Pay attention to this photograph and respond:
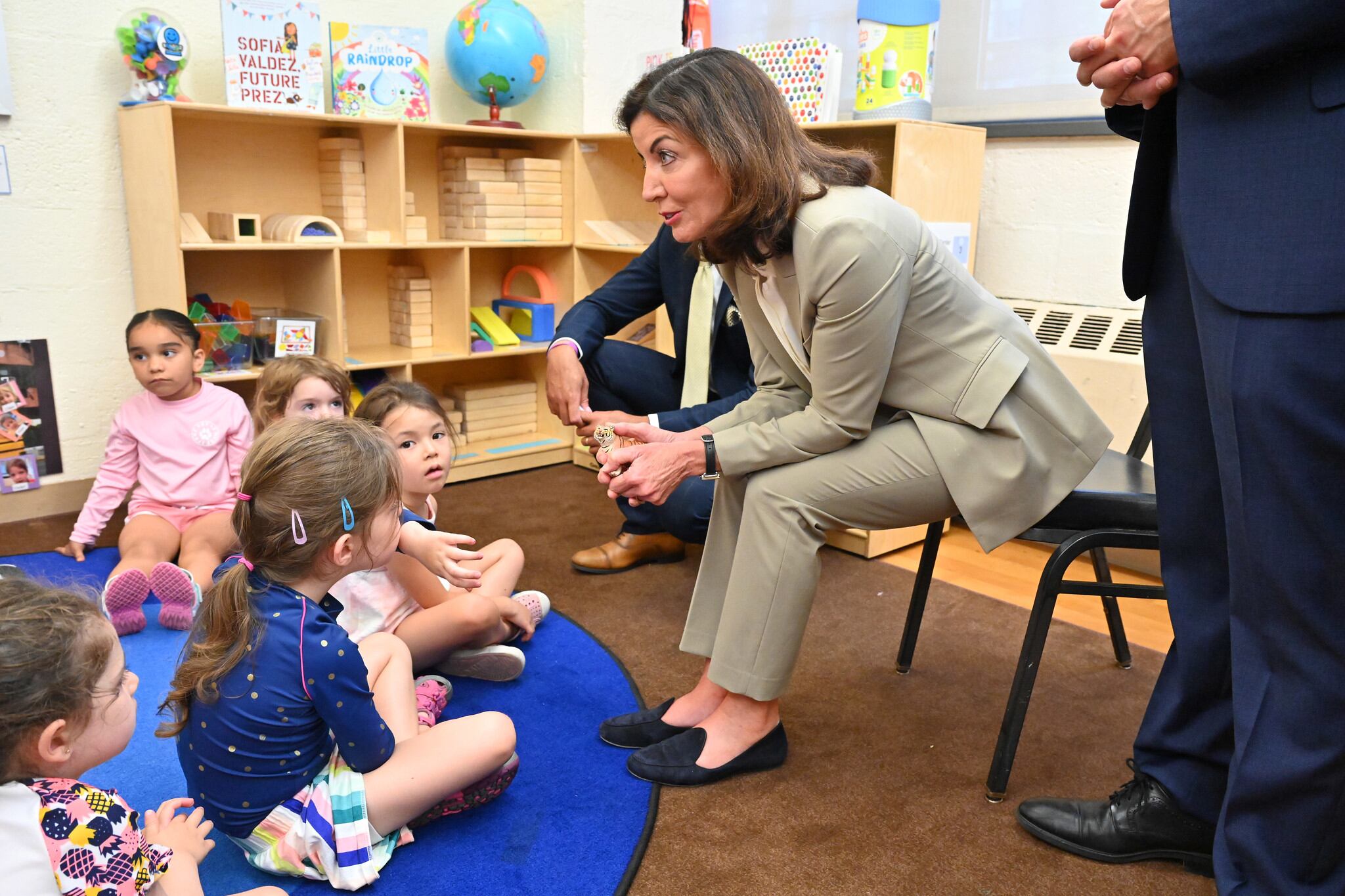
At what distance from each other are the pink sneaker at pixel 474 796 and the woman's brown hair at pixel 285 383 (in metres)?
1.14

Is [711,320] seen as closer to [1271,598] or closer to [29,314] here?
[1271,598]

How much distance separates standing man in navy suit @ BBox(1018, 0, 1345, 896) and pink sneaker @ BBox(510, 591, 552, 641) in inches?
52.8

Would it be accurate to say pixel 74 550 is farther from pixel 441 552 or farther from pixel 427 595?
pixel 441 552

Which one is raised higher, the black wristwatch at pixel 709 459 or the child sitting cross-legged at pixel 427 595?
the black wristwatch at pixel 709 459

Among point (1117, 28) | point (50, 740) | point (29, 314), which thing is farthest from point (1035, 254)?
point (29, 314)

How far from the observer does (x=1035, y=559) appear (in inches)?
109

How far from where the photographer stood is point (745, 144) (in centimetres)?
157

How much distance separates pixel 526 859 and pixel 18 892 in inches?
26.3

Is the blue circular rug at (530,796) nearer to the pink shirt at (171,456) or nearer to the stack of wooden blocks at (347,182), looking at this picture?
the pink shirt at (171,456)

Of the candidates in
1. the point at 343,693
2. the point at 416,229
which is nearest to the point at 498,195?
the point at 416,229

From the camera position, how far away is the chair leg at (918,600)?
1988 mm

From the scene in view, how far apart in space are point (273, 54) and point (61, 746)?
2.37m

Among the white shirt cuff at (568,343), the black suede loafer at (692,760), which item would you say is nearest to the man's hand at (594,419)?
the white shirt cuff at (568,343)

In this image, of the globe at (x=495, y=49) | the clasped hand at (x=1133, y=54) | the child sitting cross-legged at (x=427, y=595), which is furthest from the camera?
the globe at (x=495, y=49)
